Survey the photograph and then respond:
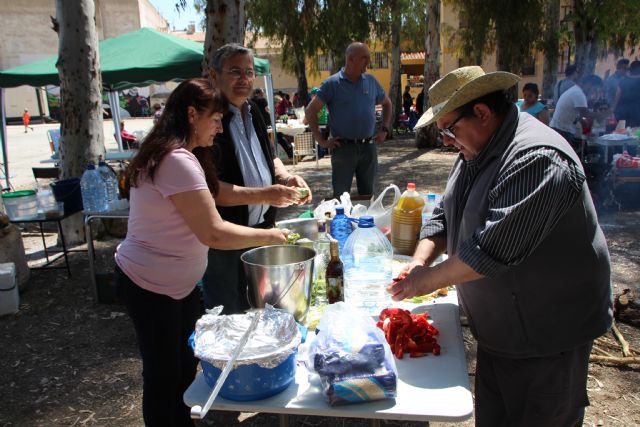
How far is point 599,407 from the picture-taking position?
2967 millimetres

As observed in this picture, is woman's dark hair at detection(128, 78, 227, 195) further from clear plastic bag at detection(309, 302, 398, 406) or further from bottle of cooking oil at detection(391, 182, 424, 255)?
bottle of cooking oil at detection(391, 182, 424, 255)

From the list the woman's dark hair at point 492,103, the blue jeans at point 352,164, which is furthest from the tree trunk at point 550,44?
the woman's dark hair at point 492,103

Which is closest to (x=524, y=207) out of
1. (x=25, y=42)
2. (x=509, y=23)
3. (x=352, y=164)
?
(x=352, y=164)

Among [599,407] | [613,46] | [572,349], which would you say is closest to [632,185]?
[599,407]

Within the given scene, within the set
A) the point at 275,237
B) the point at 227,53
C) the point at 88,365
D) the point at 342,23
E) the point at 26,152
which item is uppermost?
the point at 342,23

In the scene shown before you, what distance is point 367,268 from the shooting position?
7.52 feet

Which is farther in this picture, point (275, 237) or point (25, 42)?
point (25, 42)

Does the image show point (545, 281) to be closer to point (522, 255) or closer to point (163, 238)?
point (522, 255)

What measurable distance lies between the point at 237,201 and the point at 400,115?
689 inches

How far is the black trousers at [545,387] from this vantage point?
1648 mm

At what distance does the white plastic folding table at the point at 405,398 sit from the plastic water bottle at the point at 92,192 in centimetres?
397

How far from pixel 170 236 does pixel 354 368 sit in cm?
95

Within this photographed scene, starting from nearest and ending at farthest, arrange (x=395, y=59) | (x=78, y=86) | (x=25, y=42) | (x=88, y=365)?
(x=88, y=365), (x=78, y=86), (x=395, y=59), (x=25, y=42)

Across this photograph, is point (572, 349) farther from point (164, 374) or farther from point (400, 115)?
point (400, 115)
